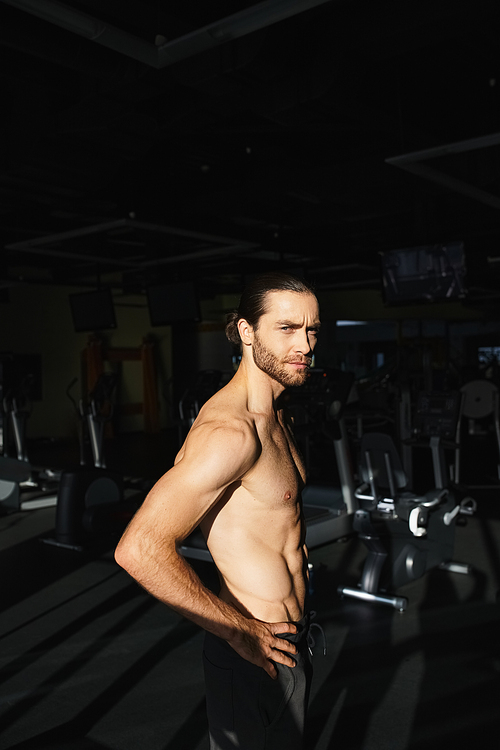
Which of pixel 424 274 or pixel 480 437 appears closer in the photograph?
pixel 424 274

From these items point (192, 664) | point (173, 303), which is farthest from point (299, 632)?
point (173, 303)

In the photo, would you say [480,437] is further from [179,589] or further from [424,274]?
[179,589]

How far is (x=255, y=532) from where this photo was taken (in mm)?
1305

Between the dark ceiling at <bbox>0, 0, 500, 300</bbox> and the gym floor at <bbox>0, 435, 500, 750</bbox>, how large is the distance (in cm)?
259

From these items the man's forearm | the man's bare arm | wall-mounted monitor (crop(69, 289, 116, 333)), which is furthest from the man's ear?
wall-mounted monitor (crop(69, 289, 116, 333))

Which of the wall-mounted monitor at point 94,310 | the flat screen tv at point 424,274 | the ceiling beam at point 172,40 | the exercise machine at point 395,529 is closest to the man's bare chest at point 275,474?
the ceiling beam at point 172,40

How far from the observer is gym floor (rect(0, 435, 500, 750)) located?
2387mm

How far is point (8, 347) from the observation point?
1059cm

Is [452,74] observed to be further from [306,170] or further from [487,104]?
[306,170]

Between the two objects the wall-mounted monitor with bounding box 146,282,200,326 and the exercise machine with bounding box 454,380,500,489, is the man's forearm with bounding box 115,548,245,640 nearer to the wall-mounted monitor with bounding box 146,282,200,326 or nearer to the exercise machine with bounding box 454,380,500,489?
the exercise machine with bounding box 454,380,500,489

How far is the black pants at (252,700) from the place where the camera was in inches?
49.8

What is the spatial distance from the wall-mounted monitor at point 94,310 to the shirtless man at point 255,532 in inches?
272

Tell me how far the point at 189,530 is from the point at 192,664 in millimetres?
2039

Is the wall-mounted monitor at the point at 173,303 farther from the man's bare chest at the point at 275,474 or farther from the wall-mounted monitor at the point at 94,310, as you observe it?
the man's bare chest at the point at 275,474
